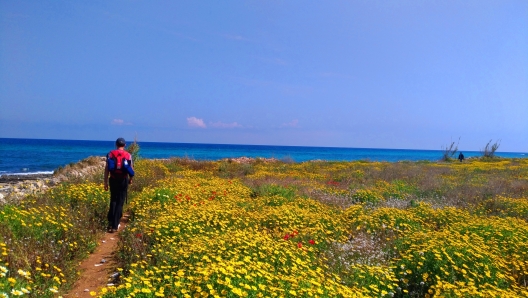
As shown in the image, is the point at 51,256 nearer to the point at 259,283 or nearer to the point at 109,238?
the point at 109,238

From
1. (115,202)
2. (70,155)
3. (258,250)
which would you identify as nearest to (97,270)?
(115,202)

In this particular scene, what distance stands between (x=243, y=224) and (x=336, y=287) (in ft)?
13.3

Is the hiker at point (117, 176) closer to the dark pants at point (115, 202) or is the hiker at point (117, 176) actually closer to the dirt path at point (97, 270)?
the dark pants at point (115, 202)

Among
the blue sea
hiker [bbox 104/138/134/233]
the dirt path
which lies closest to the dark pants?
hiker [bbox 104/138/134/233]

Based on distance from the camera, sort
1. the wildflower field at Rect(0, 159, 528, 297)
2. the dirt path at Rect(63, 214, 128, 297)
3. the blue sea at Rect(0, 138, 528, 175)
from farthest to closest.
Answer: the blue sea at Rect(0, 138, 528, 175) → the dirt path at Rect(63, 214, 128, 297) → the wildflower field at Rect(0, 159, 528, 297)

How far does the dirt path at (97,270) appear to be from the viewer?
19.8ft

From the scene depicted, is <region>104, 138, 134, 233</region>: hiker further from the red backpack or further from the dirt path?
the dirt path

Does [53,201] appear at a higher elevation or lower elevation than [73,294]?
higher

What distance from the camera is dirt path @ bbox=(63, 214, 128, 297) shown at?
6.03 metres

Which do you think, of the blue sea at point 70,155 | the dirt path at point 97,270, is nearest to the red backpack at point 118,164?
the dirt path at point 97,270

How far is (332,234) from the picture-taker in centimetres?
888

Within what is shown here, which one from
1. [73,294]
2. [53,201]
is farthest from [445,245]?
[53,201]

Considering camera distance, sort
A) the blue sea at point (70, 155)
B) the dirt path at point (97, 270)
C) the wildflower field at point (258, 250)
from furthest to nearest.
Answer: the blue sea at point (70, 155), the dirt path at point (97, 270), the wildflower field at point (258, 250)

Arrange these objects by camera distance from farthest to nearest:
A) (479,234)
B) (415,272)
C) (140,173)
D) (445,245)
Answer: (140,173), (479,234), (445,245), (415,272)
